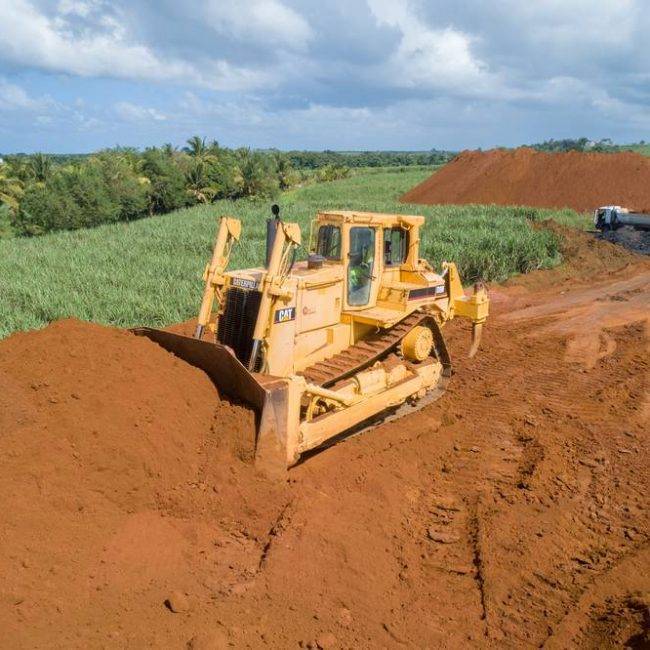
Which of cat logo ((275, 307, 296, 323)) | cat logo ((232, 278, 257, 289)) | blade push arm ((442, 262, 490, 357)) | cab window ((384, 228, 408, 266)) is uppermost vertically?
cab window ((384, 228, 408, 266))

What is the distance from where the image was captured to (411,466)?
21.7 ft

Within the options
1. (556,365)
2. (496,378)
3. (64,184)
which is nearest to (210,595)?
(496,378)

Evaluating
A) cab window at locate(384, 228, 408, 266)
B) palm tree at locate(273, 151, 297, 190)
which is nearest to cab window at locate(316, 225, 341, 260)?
cab window at locate(384, 228, 408, 266)

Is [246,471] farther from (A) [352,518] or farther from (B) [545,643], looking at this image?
(B) [545,643]

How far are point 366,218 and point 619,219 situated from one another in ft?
63.4

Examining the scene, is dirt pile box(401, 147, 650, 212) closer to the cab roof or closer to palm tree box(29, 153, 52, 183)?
palm tree box(29, 153, 52, 183)

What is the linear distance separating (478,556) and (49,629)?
3.32 metres

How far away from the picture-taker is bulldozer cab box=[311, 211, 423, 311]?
724 centimetres

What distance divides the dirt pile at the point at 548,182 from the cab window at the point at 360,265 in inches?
1175

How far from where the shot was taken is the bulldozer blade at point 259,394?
548 centimetres

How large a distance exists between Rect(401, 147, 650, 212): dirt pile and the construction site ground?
3076 centimetres

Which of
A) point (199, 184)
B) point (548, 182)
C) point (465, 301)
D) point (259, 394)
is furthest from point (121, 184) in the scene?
point (259, 394)

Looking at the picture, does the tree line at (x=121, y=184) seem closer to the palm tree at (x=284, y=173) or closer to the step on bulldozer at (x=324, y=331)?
the palm tree at (x=284, y=173)

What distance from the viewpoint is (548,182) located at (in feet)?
122
